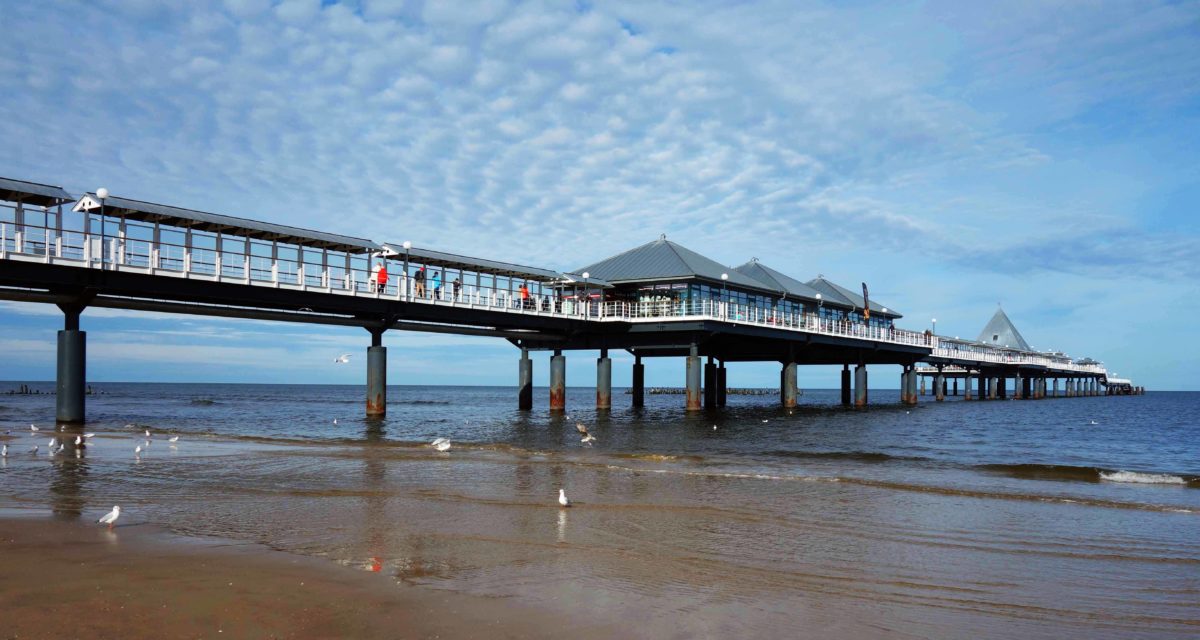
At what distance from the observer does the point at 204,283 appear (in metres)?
32.2

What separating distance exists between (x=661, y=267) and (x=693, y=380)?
26.3 ft

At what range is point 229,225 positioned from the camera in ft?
109

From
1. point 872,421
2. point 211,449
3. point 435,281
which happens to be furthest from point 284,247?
point 872,421

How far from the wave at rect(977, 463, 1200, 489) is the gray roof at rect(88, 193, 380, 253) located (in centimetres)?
2714

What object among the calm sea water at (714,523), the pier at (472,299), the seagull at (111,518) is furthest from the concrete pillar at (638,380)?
the seagull at (111,518)

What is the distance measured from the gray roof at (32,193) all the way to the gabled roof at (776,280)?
4830 cm

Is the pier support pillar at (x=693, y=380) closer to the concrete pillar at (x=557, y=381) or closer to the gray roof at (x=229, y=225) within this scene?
the concrete pillar at (x=557, y=381)

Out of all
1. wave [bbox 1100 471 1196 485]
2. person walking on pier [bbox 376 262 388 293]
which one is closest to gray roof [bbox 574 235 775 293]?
person walking on pier [bbox 376 262 388 293]

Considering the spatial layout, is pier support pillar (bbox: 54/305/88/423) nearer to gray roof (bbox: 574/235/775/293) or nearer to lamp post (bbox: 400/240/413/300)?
lamp post (bbox: 400/240/413/300)

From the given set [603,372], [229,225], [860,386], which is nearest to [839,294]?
[860,386]

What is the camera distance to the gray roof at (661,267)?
53531mm

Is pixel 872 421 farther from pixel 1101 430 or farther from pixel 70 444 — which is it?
pixel 70 444

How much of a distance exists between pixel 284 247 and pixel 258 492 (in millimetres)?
22041

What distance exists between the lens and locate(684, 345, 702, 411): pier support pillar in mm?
51281
